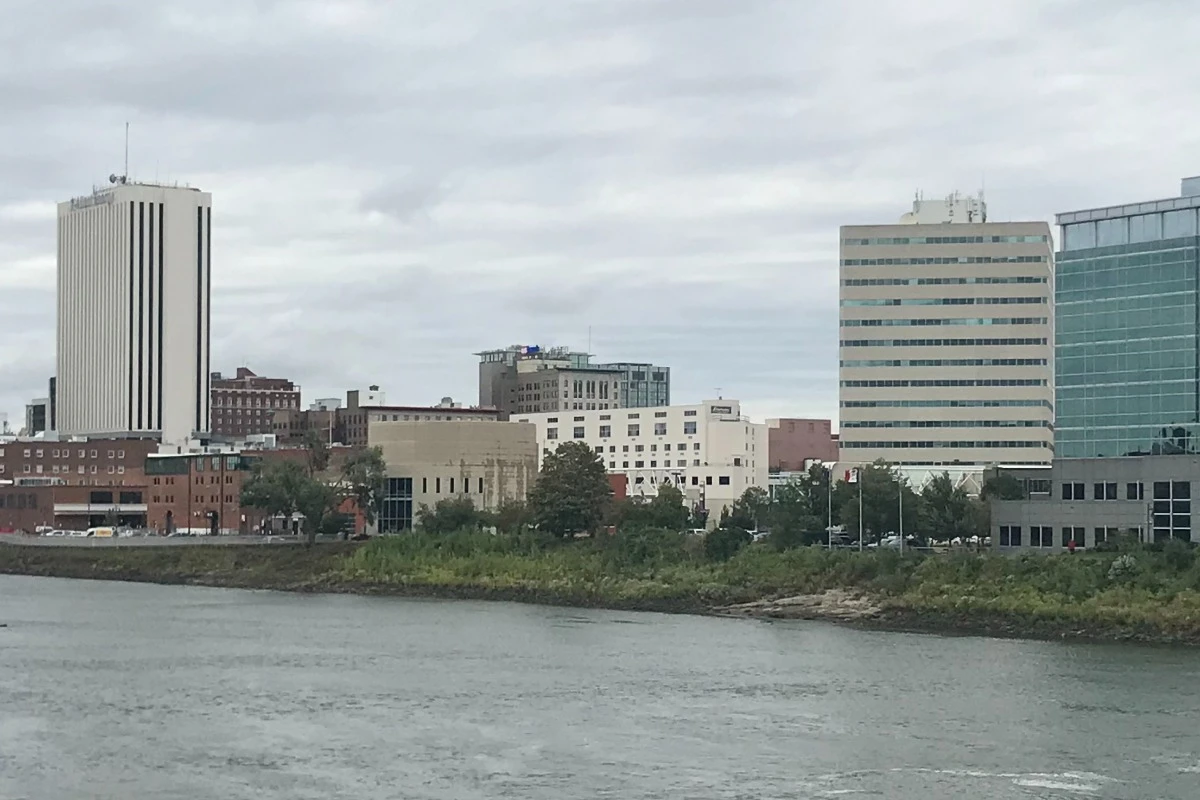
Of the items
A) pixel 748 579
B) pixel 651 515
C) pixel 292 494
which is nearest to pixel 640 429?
pixel 292 494

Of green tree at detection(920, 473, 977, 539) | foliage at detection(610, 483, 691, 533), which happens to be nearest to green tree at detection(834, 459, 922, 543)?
green tree at detection(920, 473, 977, 539)

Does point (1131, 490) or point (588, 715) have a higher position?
point (1131, 490)

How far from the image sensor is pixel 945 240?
571ft

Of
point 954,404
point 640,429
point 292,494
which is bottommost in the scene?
point 292,494

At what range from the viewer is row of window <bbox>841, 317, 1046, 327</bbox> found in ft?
568

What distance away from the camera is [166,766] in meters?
51.1

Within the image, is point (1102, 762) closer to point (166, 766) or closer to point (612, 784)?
point (612, 784)

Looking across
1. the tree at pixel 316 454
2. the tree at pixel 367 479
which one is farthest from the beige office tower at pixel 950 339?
the tree at pixel 316 454

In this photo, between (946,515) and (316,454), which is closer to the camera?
(946,515)

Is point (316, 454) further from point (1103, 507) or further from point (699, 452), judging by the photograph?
point (1103, 507)

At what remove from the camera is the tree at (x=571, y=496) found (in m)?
134

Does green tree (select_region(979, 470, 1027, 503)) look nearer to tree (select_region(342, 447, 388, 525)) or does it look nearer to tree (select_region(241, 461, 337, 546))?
tree (select_region(342, 447, 388, 525))

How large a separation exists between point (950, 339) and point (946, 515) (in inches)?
2232

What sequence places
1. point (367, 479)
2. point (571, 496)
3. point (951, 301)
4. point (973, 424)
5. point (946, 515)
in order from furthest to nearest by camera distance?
point (951, 301) < point (973, 424) < point (367, 479) < point (571, 496) < point (946, 515)
